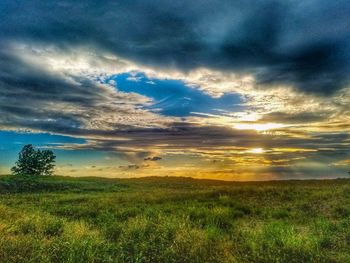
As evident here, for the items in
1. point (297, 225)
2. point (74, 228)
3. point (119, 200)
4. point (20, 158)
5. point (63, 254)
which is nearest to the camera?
point (63, 254)

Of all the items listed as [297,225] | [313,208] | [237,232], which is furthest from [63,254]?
[313,208]

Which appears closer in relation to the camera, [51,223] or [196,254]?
[196,254]

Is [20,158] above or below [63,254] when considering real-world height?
above

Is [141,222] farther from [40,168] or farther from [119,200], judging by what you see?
[40,168]

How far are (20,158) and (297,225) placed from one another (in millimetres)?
62904

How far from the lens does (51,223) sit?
11.4 meters

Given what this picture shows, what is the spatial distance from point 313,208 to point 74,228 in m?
12.6

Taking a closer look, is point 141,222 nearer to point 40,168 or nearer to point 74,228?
point 74,228

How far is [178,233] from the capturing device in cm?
969

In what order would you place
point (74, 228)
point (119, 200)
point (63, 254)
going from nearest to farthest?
point (63, 254) < point (74, 228) < point (119, 200)

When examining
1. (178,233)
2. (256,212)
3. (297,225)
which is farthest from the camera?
(256,212)

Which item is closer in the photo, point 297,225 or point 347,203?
point 297,225

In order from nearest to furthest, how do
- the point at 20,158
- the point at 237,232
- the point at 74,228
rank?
the point at 74,228 < the point at 237,232 < the point at 20,158

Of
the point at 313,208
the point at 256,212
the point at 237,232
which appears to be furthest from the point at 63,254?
the point at 313,208
